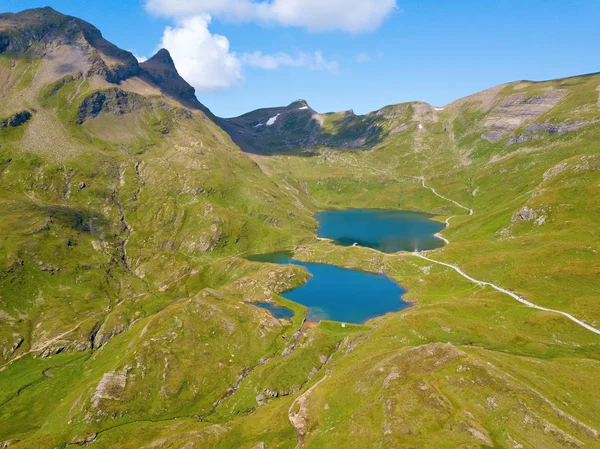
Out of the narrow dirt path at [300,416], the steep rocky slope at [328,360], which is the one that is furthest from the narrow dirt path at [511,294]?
the narrow dirt path at [300,416]

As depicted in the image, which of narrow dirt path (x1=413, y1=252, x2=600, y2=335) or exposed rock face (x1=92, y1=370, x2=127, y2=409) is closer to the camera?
exposed rock face (x1=92, y1=370, x2=127, y2=409)

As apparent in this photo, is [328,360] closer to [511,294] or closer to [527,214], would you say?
[511,294]

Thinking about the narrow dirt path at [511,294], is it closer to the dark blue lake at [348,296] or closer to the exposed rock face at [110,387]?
the dark blue lake at [348,296]

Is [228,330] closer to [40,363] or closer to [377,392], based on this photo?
[377,392]

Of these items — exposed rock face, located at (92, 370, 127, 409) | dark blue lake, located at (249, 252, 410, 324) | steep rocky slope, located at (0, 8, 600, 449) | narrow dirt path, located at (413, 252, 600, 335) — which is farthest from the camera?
dark blue lake, located at (249, 252, 410, 324)

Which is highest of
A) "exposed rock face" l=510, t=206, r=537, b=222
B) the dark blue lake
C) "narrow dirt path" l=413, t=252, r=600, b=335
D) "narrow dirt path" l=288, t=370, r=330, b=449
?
"exposed rock face" l=510, t=206, r=537, b=222

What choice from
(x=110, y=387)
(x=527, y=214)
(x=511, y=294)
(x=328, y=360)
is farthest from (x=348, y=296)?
(x=527, y=214)

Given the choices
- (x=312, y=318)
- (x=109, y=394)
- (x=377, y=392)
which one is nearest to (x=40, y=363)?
(x=109, y=394)

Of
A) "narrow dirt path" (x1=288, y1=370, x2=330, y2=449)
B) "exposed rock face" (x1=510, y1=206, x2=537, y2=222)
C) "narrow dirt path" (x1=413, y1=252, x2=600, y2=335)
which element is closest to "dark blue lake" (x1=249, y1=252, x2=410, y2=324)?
"narrow dirt path" (x1=413, y1=252, x2=600, y2=335)

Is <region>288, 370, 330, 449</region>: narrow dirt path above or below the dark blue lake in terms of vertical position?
above

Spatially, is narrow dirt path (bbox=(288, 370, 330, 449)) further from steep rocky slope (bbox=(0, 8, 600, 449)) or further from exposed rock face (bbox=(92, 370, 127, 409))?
exposed rock face (bbox=(92, 370, 127, 409))
